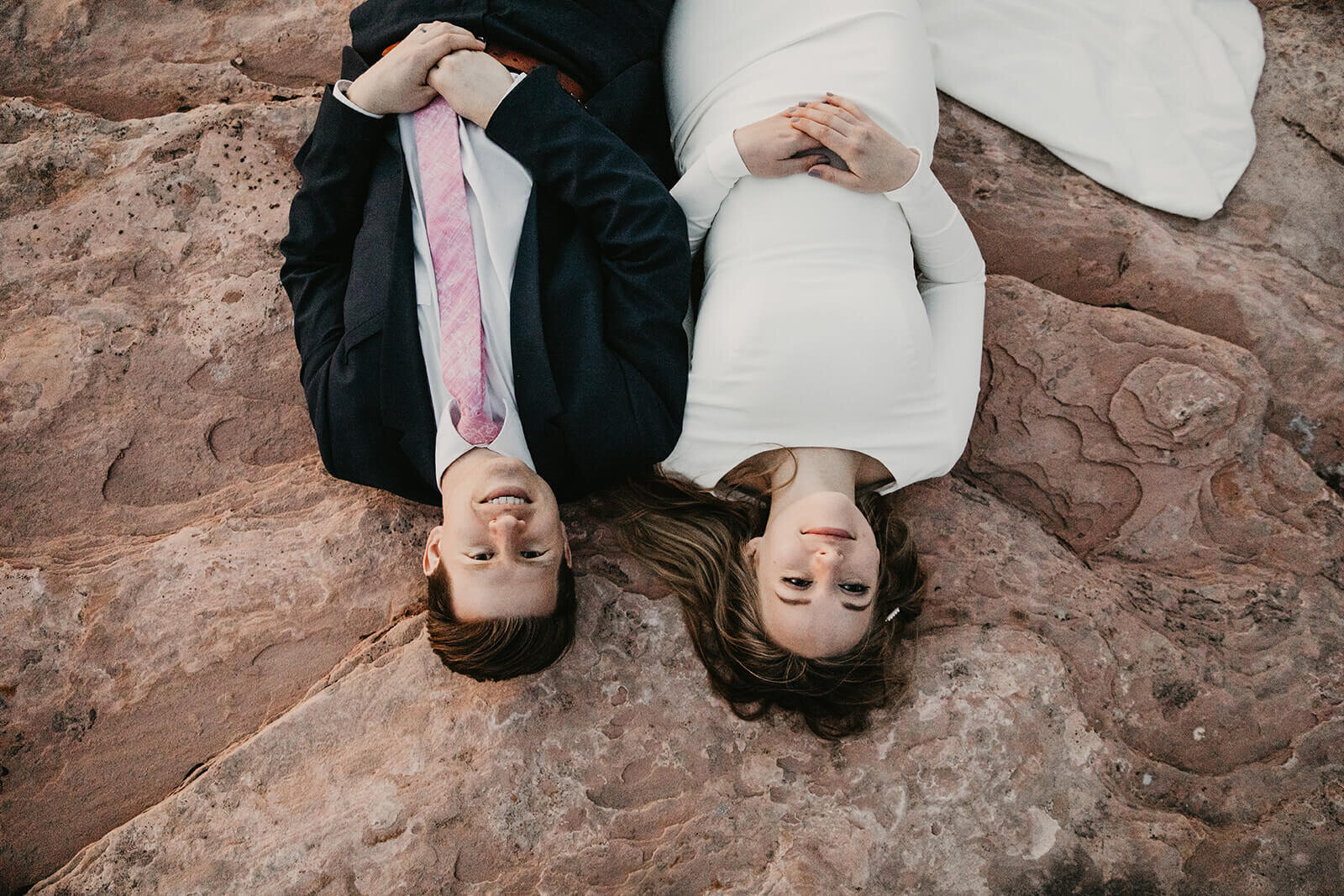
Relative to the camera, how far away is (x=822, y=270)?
229cm

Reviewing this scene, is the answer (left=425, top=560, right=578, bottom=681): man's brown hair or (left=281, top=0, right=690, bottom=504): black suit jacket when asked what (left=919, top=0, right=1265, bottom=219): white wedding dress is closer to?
(left=281, top=0, right=690, bottom=504): black suit jacket

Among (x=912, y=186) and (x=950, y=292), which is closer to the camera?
(x=912, y=186)

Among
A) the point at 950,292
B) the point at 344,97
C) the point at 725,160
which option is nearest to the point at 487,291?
→ the point at 344,97

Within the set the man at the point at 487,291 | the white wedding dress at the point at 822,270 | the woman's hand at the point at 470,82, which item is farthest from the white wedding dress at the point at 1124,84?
the woman's hand at the point at 470,82

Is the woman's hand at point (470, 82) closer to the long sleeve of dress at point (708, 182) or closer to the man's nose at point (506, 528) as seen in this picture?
the long sleeve of dress at point (708, 182)

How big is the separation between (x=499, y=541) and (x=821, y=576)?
0.79 metres

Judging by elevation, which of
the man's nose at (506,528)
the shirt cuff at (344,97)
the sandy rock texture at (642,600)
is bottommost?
the sandy rock texture at (642,600)

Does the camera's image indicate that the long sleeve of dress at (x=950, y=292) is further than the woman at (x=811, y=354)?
Yes

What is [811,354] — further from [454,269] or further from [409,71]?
[409,71]

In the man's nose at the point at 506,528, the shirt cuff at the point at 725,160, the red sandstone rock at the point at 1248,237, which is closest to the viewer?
the man's nose at the point at 506,528

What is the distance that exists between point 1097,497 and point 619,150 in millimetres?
1757

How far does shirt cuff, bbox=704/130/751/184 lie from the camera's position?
7.59 ft

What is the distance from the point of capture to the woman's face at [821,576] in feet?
6.93

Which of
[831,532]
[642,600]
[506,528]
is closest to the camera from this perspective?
[506,528]
